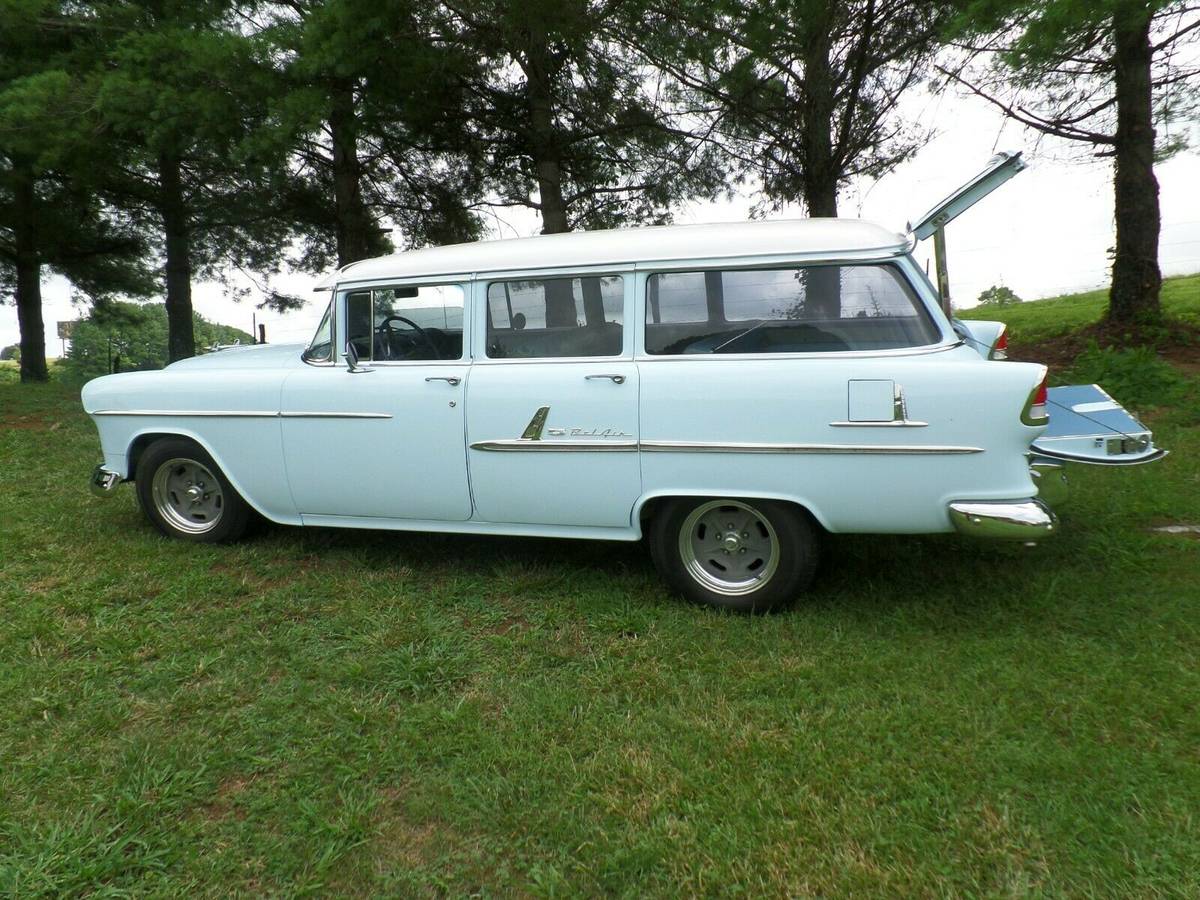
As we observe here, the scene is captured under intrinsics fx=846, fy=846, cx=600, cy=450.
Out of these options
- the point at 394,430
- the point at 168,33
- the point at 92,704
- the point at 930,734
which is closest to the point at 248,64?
the point at 168,33

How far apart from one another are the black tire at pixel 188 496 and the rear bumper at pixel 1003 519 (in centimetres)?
381

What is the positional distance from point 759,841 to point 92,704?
98.6 inches

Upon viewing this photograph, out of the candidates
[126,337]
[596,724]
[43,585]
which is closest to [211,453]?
[43,585]

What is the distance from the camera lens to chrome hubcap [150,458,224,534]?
5035 mm

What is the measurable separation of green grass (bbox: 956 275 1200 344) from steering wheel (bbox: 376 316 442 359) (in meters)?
7.94

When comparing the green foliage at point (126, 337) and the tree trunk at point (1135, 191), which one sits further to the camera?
the green foliage at point (126, 337)

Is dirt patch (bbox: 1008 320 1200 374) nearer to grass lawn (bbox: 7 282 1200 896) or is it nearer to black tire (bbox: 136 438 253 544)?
grass lawn (bbox: 7 282 1200 896)

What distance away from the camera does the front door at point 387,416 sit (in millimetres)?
4195

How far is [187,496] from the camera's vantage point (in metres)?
5.09

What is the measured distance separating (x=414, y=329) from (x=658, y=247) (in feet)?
4.50

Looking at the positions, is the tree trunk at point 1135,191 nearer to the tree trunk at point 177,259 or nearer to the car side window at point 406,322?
the car side window at point 406,322

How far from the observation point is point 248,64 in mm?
8883

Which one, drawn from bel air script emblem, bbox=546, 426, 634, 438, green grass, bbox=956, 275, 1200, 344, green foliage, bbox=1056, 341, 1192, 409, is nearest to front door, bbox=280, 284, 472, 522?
bel air script emblem, bbox=546, 426, 634, 438

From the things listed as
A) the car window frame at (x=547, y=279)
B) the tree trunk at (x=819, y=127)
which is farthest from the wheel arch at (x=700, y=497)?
the tree trunk at (x=819, y=127)
